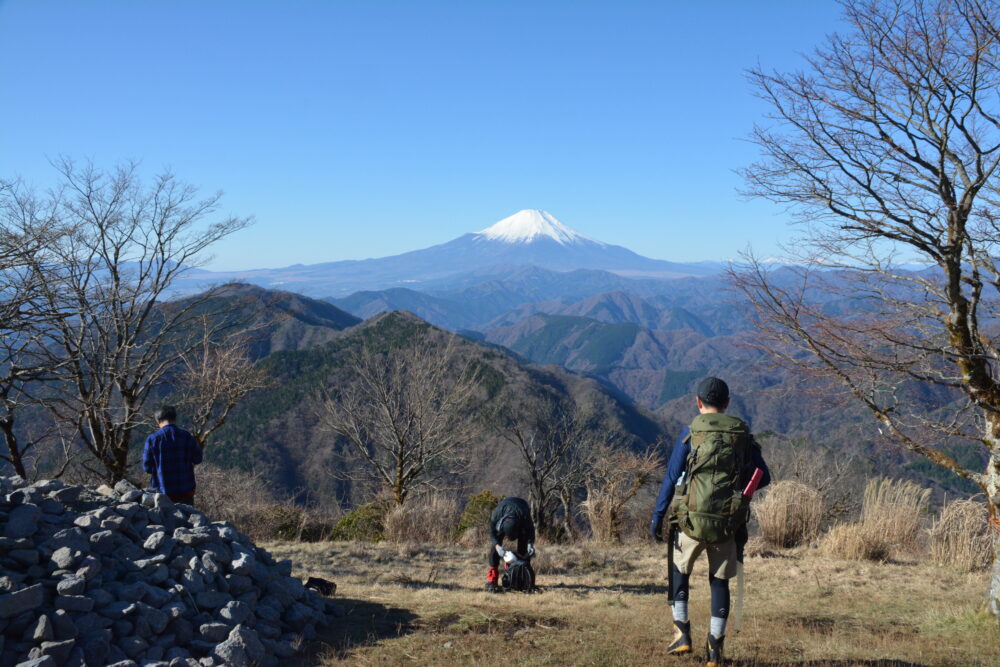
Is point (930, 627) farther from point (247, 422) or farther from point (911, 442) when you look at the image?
point (247, 422)

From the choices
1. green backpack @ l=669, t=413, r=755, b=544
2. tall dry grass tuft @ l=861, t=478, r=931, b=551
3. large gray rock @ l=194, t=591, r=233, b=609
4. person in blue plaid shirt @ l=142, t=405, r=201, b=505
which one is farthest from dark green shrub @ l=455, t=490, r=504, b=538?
green backpack @ l=669, t=413, r=755, b=544

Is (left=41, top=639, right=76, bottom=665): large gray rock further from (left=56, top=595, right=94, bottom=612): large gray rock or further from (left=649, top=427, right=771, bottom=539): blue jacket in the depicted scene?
(left=649, top=427, right=771, bottom=539): blue jacket

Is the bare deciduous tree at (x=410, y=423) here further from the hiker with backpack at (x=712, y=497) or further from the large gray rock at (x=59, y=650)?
the hiker with backpack at (x=712, y=497)

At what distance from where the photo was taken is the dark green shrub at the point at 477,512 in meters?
14.2

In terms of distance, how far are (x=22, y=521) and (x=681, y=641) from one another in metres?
4.86

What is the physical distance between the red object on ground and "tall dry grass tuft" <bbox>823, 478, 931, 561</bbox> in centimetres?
606

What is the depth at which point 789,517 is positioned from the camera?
32.1ft

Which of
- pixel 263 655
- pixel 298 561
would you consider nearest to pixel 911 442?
pixel 263 655

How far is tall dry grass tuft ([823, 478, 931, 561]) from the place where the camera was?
341 inches

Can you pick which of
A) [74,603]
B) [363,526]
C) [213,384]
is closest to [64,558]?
[74,603]

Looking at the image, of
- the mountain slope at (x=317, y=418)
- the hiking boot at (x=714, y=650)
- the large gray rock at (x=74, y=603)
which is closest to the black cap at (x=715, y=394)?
the hiking boot at (x=714, y=650)

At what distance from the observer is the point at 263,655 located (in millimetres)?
4766

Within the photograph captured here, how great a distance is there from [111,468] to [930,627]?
11.9 metres

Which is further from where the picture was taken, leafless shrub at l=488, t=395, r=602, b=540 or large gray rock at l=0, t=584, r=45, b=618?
leafless shrub at l=488, t=395, r=602, b=540
